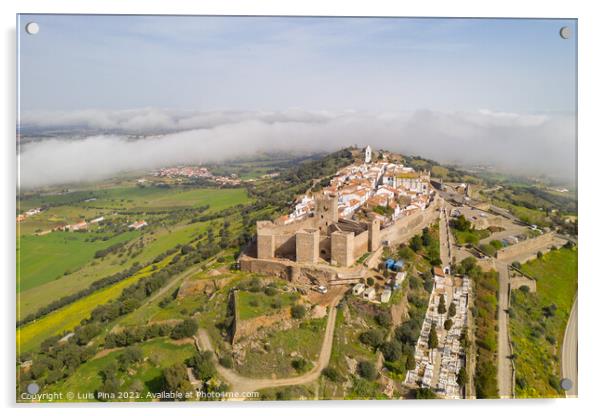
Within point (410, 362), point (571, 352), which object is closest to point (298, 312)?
point (410, 362)

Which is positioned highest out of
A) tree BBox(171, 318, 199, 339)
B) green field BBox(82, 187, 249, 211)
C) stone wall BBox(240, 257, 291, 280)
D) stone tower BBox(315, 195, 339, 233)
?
green field BBox(82, 187, 249, 211)

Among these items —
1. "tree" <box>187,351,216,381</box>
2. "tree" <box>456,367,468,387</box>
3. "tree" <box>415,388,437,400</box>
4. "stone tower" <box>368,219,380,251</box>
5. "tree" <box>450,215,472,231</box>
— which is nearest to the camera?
"tree" <box>415,388,437,400</box>

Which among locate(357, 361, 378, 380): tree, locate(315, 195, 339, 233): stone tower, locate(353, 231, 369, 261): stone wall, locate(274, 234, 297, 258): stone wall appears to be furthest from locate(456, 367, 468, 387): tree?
locate(315, 195, 339, 233): stone tower

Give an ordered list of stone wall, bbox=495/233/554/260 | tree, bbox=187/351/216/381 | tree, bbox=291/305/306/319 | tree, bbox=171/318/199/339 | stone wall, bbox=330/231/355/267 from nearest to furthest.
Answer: tree, bbox=187/351/216/381, tree, bbox=171/318/199/339, tree, bbox=291/305/306/319, stone wall, bbox=330/231/355/267, stone wall, bbox=495/233/554/260

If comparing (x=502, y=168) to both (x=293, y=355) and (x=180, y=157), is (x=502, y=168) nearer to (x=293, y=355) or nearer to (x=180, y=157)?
(x=293, y=355)

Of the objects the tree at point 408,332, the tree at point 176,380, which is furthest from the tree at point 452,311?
the tree at point 176,380

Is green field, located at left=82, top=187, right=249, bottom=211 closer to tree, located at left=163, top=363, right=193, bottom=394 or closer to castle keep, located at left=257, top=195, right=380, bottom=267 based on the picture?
castle keep, located at left=257, top=195, right=380, bottom=267

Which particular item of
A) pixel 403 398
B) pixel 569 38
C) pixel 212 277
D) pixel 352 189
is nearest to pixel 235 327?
pixel 212 277
